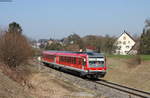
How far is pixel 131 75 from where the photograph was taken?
29719mm

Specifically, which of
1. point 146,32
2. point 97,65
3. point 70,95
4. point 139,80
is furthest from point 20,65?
point 146,32

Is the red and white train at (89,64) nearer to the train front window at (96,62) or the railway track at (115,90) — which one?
the train front window at (96,62)

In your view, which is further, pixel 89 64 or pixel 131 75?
pixel 131 75

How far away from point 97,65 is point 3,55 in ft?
51.2

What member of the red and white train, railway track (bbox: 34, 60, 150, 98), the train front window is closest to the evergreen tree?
the red and white train

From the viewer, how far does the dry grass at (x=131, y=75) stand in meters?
Answer: 25.2

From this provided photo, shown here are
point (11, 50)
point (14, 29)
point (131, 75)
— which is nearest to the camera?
point (131, 75)

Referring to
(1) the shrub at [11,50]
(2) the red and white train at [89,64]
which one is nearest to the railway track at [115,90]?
(2) the red and white train at [89,64]

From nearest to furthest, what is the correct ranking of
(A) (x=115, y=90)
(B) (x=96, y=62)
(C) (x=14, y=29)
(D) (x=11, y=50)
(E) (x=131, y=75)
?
1. (A) (x=115, y=90)
2. (B) (x=96, y=62)
3. (E) (x=131, y=75)
4. (D) (x=11, y=50)
5. (C) (x=14, y=29)

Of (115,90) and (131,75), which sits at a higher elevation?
(131,75)

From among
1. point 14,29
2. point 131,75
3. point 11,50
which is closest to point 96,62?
point 131,75

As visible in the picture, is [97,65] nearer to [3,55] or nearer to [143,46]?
[3,55]

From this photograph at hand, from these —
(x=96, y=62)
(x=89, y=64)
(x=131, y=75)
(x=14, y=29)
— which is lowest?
(x=131, y=75)

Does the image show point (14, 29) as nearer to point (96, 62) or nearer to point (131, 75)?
point (96, 62)
